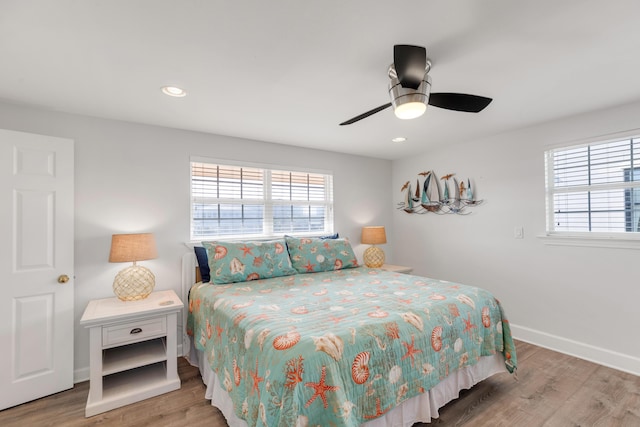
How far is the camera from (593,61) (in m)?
1.85

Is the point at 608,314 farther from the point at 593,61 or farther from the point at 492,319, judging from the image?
the point at 593,61

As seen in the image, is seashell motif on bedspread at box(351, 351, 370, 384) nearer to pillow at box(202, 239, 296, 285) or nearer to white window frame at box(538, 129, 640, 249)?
pillow at box(202, 239, 296, 285)

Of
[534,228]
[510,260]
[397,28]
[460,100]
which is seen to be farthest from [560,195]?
[397,28]

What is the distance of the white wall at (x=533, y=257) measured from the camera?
8.66 ft

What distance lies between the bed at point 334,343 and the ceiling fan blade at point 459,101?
1315 mm

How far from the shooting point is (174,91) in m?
2.19

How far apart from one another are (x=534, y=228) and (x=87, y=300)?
4.38 metres

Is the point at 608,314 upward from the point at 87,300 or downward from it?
downward

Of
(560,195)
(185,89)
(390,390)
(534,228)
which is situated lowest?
(390,390)

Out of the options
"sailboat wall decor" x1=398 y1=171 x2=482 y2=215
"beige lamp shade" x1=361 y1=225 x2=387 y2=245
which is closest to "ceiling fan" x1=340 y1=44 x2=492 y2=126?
"sailboat wall decor" x1=398 y1=171 x2=482 y2=215

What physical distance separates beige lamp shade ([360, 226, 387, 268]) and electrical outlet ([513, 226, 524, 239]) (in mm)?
1495

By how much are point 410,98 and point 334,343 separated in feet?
4.55

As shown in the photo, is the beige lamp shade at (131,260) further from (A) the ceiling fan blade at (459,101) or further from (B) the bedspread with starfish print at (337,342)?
(A) the ceiling fan blade at (459,101)

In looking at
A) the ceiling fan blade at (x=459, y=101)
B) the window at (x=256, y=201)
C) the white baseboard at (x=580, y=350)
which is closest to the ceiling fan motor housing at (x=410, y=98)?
the ceiling fan blade at (x=459, y=101)
